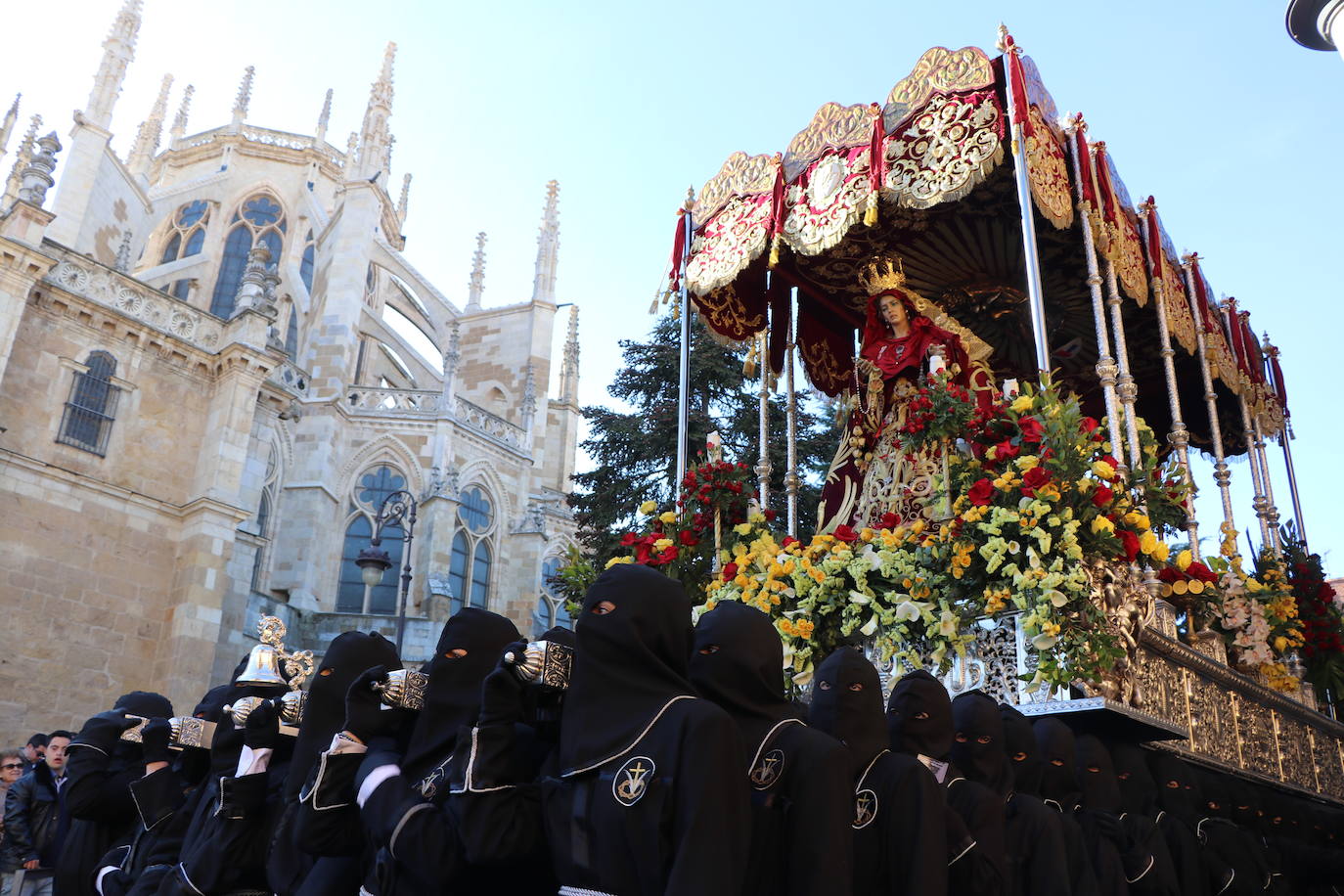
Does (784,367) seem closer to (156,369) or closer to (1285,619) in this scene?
(1285,619)

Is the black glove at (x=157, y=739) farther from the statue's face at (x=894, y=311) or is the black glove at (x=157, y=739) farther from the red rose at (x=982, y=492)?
the statue's face at (x=894, y=311)

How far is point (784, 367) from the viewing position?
36.4 ft

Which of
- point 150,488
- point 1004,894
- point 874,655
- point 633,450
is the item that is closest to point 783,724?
point 1004,894

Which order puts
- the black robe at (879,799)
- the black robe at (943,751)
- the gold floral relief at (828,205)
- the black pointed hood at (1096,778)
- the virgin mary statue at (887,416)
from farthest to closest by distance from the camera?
the gold floral relief at (828,205), the virgin mary statue at (887,416), the black pointed hood at (1096,778), the black robe at (943,751), the black robe at (879,799)

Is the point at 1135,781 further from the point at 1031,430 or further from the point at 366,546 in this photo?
the point at 366,546

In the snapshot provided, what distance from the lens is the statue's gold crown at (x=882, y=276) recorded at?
29.1 ft

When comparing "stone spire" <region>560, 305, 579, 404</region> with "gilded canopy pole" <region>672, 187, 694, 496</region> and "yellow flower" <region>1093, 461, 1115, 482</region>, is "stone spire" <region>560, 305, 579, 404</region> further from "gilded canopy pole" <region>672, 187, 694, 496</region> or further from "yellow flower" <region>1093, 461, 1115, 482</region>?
"yellow flower" <region>1093, 461, 1115, 482</region>

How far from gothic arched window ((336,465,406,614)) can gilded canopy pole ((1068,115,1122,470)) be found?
24567mm

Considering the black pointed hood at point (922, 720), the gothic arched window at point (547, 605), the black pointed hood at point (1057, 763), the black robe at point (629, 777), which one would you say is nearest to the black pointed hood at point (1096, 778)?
the black pointed hood at point (1057, 763)

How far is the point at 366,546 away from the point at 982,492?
27.0m

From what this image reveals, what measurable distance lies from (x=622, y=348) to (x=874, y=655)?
12.8m

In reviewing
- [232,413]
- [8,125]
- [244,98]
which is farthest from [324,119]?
[232,413]

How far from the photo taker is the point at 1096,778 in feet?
17.8

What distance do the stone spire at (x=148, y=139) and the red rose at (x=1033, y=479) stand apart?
44354 millimetres
